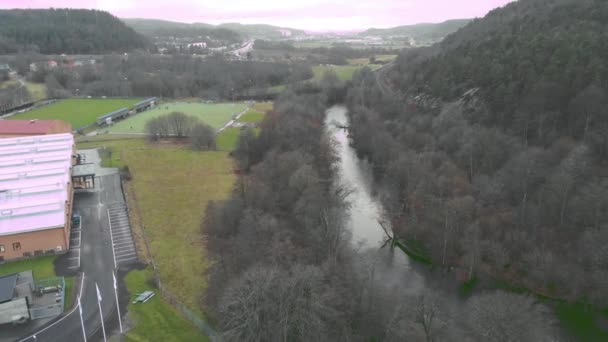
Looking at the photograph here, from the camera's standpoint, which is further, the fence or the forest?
the fence

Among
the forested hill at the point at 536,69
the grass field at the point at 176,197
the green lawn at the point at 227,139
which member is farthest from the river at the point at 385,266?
the green lawn at the point at 227,139

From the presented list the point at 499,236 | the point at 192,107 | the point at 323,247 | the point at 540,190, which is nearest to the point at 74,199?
the point at 323,247

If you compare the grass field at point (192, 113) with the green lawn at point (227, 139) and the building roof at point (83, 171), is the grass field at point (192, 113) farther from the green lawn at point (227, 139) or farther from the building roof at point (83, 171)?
the building roof at point (83, 171)

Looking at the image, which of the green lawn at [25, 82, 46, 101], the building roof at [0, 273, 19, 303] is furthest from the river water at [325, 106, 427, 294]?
the green lawn at [25, 82, 46, 101]

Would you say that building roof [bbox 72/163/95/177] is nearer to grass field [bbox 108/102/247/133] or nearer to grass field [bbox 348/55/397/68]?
grass field [bbox 108/102/247/133]

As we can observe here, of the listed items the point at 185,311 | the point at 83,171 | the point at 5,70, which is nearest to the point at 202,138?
the point at 83,171

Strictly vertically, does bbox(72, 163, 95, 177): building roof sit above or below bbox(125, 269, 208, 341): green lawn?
above
